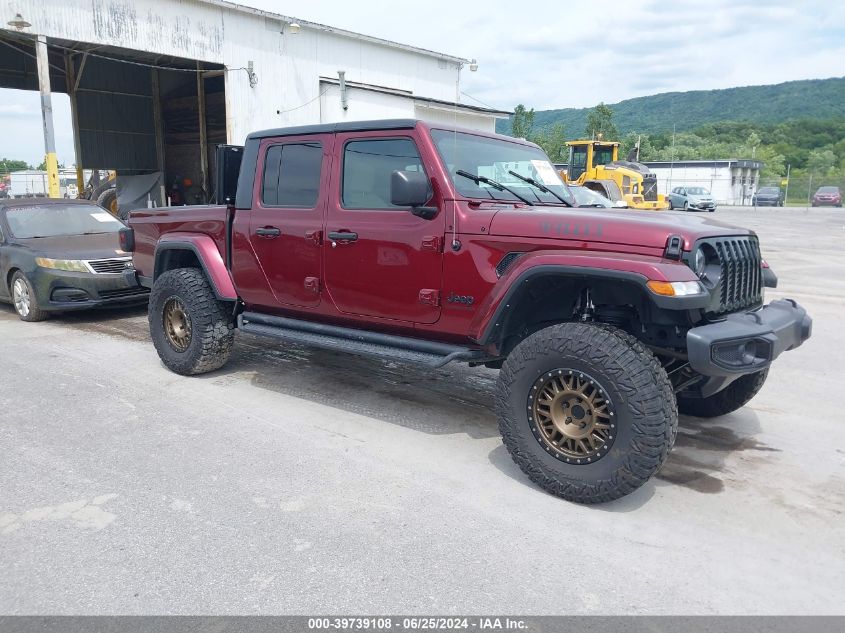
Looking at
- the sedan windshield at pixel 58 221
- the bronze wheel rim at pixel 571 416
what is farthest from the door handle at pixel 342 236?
the sedan windshield at pixel 58 221

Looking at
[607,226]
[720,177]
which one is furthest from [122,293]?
[720,177]

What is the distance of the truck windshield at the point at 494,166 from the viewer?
421 cm

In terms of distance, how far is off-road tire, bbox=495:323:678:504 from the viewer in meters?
3.19

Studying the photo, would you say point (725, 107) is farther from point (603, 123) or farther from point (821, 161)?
point (603, 123)

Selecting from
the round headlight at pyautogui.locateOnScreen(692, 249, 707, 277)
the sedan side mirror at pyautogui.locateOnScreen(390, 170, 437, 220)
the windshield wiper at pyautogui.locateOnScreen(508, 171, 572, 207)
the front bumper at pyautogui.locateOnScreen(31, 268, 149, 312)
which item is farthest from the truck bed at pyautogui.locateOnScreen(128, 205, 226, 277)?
the round headlight at pyautogui.locateOnScreen(692, 249, 707, 277)

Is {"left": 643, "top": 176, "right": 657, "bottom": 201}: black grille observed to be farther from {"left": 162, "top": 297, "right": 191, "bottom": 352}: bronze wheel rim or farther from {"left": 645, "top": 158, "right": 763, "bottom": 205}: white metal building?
→ {"left": 645, "top": 158, "right": 763, "bottom": 205}: white metal building

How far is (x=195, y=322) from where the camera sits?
17.8 feet

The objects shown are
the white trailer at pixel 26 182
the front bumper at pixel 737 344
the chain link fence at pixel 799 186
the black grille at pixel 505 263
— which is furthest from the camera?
the chain link fence at pixel 799 186

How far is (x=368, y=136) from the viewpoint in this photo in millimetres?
4488

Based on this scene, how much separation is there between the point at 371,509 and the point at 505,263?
154 centimetres

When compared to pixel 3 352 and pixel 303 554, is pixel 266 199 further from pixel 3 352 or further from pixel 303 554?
pixel 3 352

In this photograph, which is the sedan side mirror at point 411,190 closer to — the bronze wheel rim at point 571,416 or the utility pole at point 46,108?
the bronze wheel rim at point 571,416

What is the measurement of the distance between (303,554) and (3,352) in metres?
5.19

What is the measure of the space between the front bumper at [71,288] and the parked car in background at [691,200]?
29.8 m
